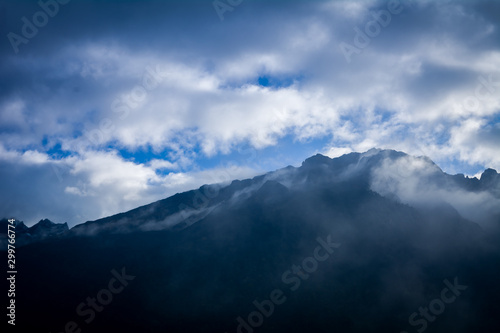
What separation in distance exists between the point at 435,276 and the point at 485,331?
126 feet

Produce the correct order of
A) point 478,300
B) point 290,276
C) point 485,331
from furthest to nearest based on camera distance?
point 290,276, point 478,300, point 485,331

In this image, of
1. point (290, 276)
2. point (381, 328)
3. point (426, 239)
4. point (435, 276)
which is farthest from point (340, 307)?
point (426, 239)

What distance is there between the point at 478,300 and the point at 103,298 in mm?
203981

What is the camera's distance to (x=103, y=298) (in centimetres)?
17925

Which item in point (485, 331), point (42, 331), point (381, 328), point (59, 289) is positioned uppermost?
point (59, 289)

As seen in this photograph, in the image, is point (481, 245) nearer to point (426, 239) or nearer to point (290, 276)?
point (426, 239)

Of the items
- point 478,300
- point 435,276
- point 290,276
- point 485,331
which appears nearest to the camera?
point 485,331

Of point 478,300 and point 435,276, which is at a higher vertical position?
point 435,276

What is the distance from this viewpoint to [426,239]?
193500 millimetres

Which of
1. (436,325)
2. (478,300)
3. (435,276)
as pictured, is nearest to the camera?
(436,325)

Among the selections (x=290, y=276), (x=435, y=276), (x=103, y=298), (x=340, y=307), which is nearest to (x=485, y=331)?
(x=435, y=276)

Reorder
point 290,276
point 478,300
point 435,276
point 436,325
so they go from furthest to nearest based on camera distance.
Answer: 1. point 290,276
2. point 435,276
3. point 478,300
4. point 436,325

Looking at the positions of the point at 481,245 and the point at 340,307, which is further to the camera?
the point at 481,245

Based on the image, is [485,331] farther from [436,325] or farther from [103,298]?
[103,298]
